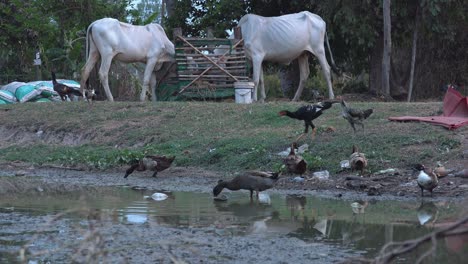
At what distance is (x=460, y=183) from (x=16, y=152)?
9.48m

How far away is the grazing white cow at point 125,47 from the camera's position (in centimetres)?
2161

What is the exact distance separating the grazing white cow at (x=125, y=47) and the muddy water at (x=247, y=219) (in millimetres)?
9818

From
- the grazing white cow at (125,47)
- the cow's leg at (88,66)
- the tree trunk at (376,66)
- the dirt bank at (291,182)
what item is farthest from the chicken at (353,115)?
the tree trunk at (376,66)

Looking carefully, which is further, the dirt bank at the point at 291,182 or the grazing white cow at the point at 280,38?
the grazing white cow at the point at 280,38

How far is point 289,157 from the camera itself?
513 inches

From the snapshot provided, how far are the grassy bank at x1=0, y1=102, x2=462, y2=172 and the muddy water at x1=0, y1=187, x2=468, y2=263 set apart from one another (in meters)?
2.29

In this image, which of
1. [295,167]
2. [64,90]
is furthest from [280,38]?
[295,167]

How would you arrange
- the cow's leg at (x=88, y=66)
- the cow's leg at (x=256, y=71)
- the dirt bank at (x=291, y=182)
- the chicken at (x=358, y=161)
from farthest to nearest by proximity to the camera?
the cow's leg at (x=88, y=66)
the cow's leg at (x=256, y=71)
the chicken at (x=358, y=161)
the dirt bank at (x=291, y=182)

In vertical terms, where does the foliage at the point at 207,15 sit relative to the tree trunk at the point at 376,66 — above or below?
above

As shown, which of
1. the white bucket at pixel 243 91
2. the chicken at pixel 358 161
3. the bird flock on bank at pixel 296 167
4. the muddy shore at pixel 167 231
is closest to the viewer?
the muddy shore at pixel 167 231

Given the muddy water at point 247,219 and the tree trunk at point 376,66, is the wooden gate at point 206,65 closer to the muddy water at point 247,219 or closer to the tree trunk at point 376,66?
the tree trunk at point 376,66

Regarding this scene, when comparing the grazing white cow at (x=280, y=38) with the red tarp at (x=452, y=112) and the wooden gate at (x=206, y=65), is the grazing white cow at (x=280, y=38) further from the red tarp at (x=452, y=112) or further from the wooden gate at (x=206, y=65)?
the red tarp at (x=452, y=112)

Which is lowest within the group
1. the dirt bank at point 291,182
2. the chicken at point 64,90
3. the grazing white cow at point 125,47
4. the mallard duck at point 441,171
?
the dirt bank at point 291,182

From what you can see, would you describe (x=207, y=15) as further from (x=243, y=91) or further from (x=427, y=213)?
(x=427, y=213)
